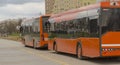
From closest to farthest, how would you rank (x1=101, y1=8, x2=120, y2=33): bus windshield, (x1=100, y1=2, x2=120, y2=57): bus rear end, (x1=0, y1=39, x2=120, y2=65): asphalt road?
(x1=100, y1=2, x2=120, y2=57): bus rear end, (x1=101, y1=8, x2=120, y2=33): bus windshield, (x1=0, y1=39, x2=120, y2=65): asphalt road

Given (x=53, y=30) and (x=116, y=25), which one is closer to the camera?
(x=116, y=25)

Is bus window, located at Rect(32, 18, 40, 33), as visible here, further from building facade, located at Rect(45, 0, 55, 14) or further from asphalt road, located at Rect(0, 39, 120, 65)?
building facade, located at Rect(45, 0, 55, 14)

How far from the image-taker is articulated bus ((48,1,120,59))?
60.6ft

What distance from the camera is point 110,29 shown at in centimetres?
1861

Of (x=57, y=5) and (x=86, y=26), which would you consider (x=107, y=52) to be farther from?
(x=57, y=5)

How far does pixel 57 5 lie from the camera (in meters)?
114

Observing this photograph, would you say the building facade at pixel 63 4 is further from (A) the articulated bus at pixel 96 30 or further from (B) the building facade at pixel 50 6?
(A) the articulated bus at pixel 96 30

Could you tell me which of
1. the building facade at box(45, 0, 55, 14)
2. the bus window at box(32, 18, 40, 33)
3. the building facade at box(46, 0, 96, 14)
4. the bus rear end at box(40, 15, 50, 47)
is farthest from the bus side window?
the building facade at box(45, 0, 55, 14)

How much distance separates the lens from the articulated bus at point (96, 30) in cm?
1848

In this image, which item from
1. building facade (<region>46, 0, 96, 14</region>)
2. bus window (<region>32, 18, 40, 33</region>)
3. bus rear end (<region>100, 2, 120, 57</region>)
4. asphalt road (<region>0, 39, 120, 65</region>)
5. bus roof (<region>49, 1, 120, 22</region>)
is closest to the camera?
bus rear end (<region>100, 2, 120, 57</region>)

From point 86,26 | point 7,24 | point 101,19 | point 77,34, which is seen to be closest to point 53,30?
point 77,34

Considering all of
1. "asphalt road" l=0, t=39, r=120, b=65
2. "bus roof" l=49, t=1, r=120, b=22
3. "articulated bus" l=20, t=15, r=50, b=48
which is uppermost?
"bus roof" l=49, t=1, r=120, b=22

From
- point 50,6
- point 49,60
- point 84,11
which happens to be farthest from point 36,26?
point 50,6

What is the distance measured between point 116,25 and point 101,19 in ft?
2.57
